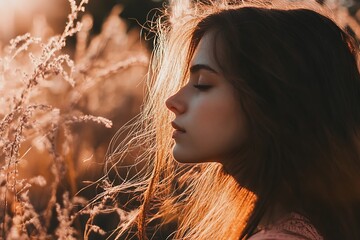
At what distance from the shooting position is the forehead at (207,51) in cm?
196

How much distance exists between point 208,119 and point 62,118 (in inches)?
17.5

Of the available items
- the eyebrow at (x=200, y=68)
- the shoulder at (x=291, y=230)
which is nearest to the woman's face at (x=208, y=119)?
the eyebrow at (x=200, y=68)

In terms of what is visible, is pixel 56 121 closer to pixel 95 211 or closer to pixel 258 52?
pixel 95 211

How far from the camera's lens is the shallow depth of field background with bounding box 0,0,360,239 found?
81.4 inches

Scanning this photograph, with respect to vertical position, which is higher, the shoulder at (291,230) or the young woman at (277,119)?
the young woman at (277,119)

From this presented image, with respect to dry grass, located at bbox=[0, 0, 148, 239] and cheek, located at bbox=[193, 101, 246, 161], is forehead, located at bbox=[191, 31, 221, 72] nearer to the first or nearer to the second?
cheek, located at bbox=[193, 101, 246, 161]

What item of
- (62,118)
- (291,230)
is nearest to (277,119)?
(291,230)

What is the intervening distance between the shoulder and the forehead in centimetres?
36

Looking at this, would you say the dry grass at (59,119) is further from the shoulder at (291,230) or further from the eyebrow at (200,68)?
the shoulder at (291,230)

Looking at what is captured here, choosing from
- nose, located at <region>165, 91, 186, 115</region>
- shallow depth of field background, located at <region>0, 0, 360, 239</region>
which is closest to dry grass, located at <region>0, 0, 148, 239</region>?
shallow depth of field background, located at <region>0, 0, 360, 239</region>

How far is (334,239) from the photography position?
1.89m

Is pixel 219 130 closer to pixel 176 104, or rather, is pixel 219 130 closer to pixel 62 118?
pixel 176 104

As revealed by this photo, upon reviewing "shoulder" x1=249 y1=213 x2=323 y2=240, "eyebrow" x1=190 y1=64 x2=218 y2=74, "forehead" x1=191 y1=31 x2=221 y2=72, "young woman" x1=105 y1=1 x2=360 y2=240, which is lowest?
"shoulder" x1=249 y1=213 x2=323 y2=240

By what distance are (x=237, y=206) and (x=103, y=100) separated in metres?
2.24
